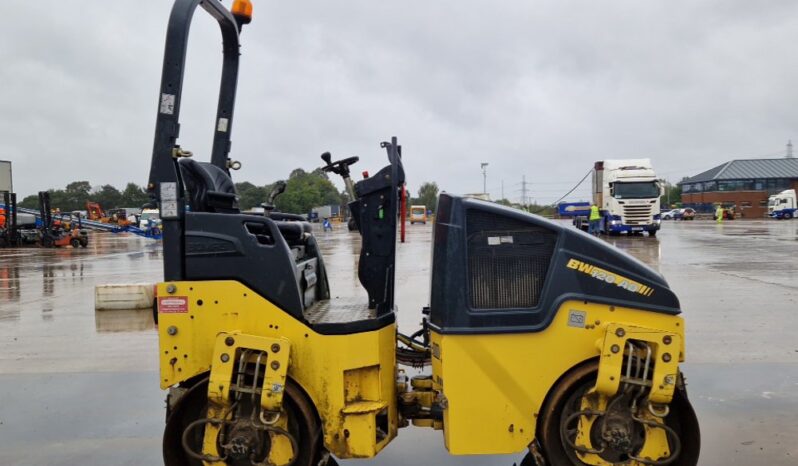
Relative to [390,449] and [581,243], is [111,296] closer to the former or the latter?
[390,449]

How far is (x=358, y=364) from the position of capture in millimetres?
3320

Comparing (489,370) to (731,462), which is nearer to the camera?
(489,370)

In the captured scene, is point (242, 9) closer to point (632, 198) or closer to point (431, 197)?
point (431, 197)

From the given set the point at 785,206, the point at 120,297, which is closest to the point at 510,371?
the point at 120,297

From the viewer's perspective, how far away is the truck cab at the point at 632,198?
28.6 meters

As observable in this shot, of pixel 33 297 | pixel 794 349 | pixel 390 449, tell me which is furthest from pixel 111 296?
pixel 794 349

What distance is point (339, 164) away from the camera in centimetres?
387

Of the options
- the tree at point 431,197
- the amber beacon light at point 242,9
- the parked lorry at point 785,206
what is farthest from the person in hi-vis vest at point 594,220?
the parked lorry at point 785,206

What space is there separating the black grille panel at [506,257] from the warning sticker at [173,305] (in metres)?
1.51

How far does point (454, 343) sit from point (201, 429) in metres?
1.48

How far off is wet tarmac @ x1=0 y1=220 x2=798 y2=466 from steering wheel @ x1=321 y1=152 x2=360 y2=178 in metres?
1.90

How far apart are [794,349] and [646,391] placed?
185 inches

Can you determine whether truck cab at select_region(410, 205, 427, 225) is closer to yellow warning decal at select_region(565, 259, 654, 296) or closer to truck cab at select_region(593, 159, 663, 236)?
truck cab at select_region(593, 159, 663, 236)

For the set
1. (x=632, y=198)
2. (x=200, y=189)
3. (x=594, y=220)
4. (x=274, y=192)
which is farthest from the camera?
(x=594, y=220)
